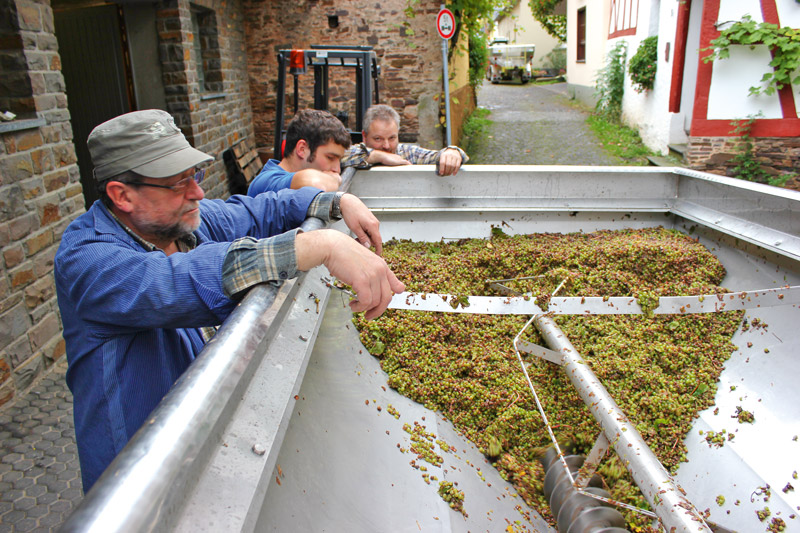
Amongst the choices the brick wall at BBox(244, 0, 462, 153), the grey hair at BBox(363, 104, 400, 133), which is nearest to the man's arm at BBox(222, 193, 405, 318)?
the grey hair at BBox(363, 104, 400, 133)

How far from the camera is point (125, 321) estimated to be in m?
1.16

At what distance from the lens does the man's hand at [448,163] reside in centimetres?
324

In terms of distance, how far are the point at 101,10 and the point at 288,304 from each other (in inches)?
281

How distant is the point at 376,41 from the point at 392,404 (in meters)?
8.43

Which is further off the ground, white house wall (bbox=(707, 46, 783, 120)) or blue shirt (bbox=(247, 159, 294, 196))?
white house wall (bbox=(707, 46, 783, 120))

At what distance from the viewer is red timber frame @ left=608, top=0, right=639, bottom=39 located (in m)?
11.6

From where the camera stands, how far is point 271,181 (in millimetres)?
2689

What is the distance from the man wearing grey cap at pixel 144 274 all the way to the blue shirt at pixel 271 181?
1192mm

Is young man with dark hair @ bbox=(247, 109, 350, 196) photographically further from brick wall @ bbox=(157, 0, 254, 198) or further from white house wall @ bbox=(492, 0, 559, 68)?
white house wall @ bbox=(492, 0, 559, 68)

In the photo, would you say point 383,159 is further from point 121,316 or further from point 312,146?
point 121,316

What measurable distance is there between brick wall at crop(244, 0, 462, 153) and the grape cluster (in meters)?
6.95

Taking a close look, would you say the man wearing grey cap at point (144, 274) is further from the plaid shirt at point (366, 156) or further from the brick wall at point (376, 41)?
the brick wall at point (376, 41)

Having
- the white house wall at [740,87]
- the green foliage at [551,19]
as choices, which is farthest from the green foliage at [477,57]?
the green foliage at [551,19]

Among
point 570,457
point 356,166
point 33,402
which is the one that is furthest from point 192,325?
point 33,402
